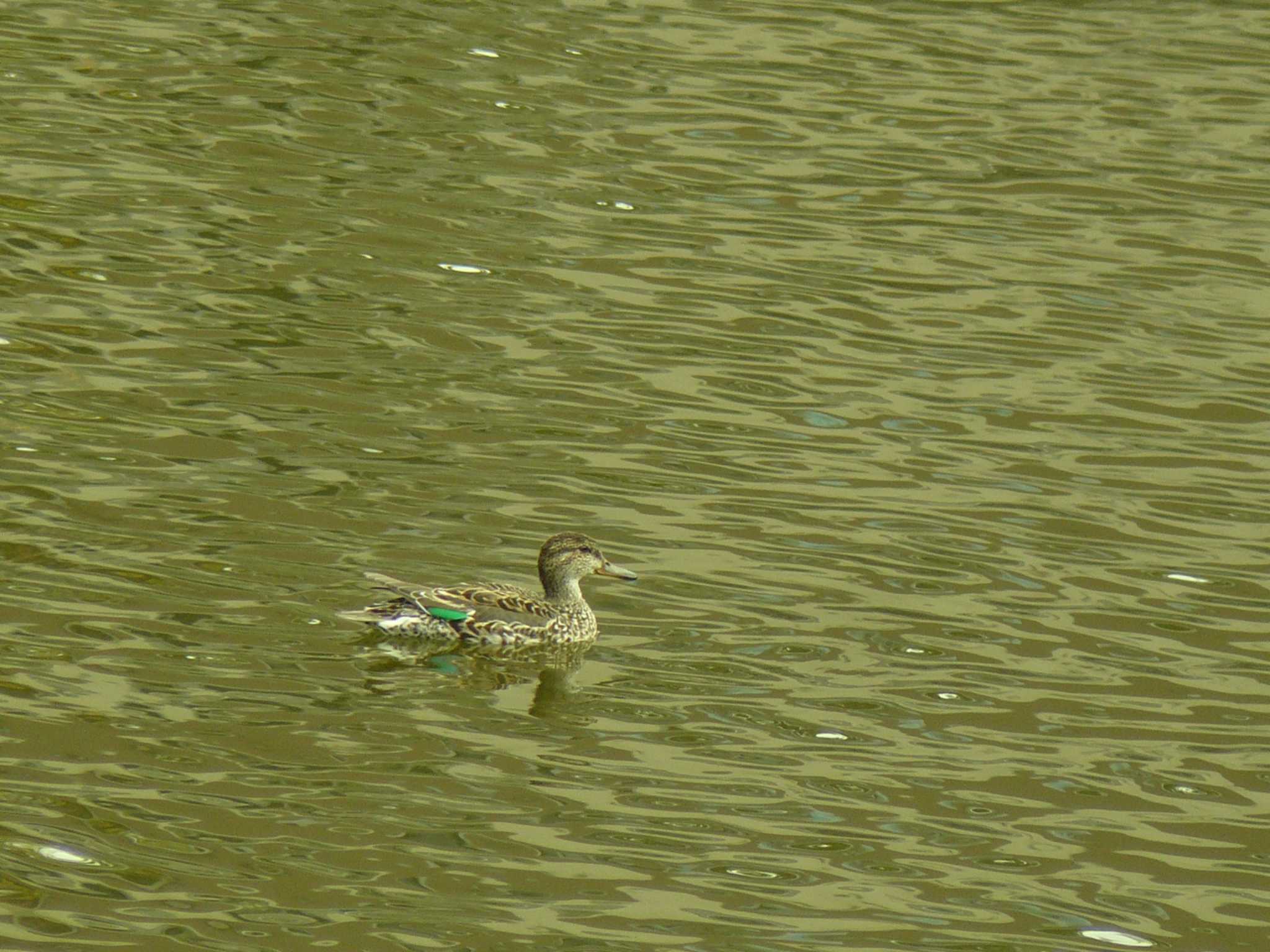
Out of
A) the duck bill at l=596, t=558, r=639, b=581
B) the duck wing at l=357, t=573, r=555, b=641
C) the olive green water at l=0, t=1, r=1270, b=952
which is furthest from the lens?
the duck bill at l=596, t=558, r=639, b=581

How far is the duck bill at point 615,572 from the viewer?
12562 mm

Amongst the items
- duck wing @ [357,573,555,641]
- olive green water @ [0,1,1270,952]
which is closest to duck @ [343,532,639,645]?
duck wing @ [357,573,555,641]

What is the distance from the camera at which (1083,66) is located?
1059 inches

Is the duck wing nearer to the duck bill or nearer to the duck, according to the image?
the duck

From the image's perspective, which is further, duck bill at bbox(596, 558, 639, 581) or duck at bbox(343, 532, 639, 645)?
duck bill at bbox(596, 558, 639, 581)

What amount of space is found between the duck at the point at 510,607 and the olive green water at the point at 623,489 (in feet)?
0.63

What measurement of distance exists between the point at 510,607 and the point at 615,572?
2.41 ft

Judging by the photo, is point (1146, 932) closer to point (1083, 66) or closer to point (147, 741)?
point (147, 741)

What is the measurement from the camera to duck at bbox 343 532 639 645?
11.8 meters

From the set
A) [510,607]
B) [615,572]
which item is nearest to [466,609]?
[510,607]

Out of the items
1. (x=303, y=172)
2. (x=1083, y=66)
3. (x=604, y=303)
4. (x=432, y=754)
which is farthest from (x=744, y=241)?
(x=432, y=754)

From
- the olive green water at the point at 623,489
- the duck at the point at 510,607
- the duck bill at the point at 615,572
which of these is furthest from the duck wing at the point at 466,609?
the duck bill at the point at 615,572

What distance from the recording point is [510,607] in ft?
40.1

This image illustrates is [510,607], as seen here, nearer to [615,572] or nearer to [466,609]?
[466,609]
